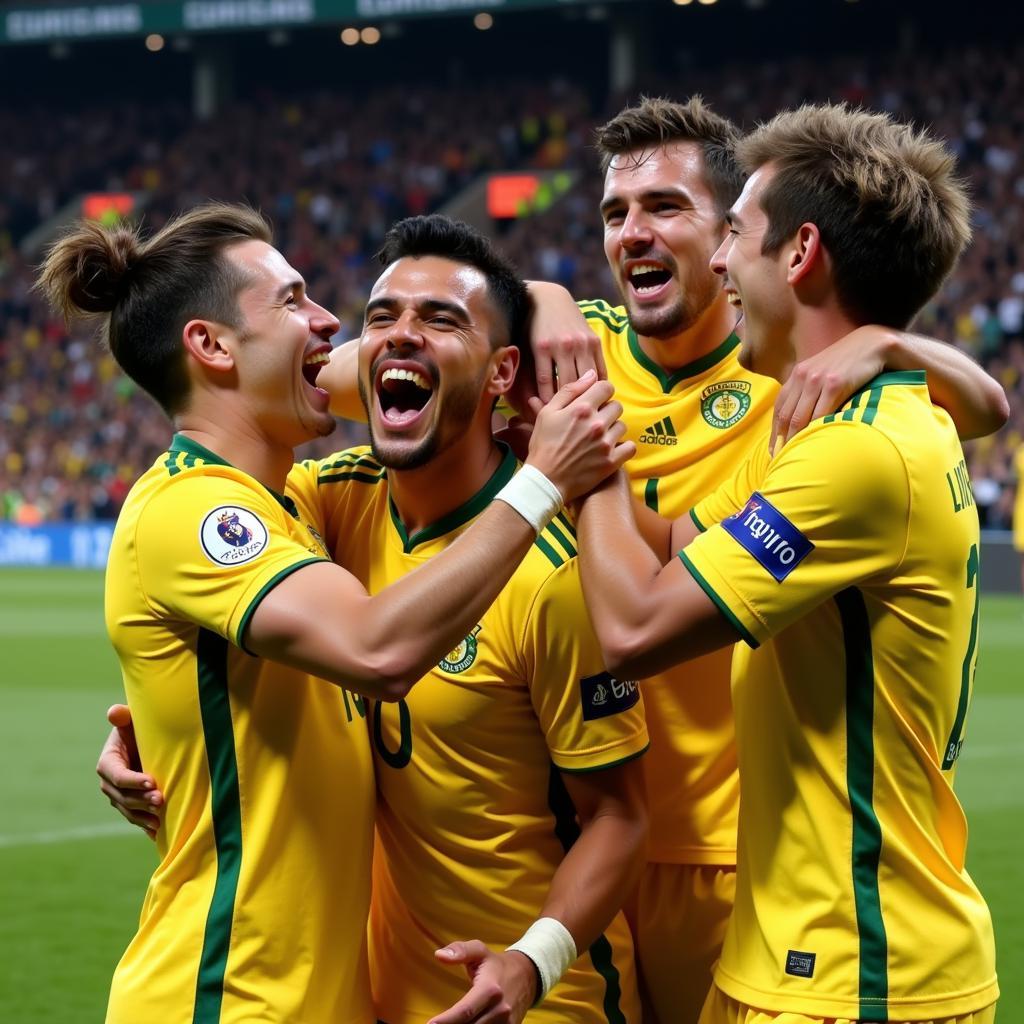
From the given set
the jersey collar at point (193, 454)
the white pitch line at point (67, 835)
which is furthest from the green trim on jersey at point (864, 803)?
the white pitch line at point (67, 835)

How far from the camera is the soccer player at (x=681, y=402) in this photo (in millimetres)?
3852

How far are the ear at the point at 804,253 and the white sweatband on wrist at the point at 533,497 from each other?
1.99ft

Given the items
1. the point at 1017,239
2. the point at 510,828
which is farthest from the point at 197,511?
the point at 1017,239

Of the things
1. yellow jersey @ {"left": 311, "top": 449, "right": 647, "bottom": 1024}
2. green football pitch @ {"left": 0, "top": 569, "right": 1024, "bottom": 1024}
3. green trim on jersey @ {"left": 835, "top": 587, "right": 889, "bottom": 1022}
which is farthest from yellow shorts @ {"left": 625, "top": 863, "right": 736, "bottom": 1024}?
green football pitch @ {"left": 0, "top": 569, "right": 1024, "bottom": 1024}

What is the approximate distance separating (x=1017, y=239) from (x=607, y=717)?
975 inches

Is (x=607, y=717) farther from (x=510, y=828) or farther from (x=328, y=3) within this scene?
(x=328, y=3)

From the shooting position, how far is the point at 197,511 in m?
3.14

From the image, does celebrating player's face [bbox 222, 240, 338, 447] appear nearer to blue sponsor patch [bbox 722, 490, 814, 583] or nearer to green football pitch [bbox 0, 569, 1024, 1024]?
blue sponsor patch [bbox 722, 490, 814, 583]

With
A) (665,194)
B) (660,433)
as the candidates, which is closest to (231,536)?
(660,433)

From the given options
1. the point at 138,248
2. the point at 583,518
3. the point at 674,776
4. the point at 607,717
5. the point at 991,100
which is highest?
the point at 991,100

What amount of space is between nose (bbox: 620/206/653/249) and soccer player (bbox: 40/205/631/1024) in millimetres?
945

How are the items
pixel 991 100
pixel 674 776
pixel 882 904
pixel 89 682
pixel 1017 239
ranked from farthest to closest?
pixel 991 100 → pixel 1017 239 → pixel 89 682 → pixel 674 776 → pixel 882 904

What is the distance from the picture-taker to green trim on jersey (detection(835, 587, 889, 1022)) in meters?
2.89

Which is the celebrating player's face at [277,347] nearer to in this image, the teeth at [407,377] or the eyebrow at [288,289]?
the eyebrow at [288,289]
